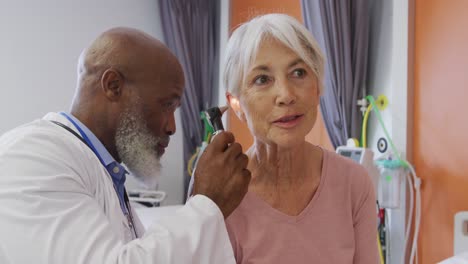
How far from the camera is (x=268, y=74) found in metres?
1.00

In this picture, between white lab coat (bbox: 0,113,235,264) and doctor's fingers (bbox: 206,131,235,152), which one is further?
doctor's fingers (bbox: 206,131,235,152)

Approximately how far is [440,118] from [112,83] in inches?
53.2

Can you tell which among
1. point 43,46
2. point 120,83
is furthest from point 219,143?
point 43,46

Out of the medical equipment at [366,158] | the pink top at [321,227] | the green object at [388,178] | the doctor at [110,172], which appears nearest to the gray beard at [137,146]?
the doctor at [110,172]

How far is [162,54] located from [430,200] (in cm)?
132

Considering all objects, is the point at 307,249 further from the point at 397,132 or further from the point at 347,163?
the point at 397,132

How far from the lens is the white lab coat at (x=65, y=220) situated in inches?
27.7

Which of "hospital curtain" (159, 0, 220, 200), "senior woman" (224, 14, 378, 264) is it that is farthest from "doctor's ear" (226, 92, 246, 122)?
"hospital curtain" (159, 0, 220, 200)

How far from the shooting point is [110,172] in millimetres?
1074

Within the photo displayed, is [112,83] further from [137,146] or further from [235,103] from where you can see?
[235,103]

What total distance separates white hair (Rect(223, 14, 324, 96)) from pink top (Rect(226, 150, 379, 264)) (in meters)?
0.27

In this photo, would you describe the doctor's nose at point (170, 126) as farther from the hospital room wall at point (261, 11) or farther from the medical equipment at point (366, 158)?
the hospital room wall at point (261, 11)

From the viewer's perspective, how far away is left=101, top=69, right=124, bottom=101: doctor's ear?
40.4 inches

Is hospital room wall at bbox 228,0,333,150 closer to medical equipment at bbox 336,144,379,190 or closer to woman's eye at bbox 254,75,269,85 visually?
medical equipment at bbox 336,144,379,190
